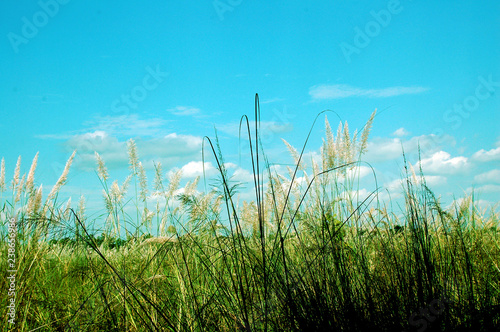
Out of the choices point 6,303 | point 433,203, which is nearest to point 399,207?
point 433,203

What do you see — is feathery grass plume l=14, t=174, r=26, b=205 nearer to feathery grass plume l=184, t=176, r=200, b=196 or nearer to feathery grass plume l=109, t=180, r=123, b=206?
feathery grass plume l=109, t=180, r=123, b=206

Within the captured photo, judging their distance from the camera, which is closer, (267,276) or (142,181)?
(267,276)

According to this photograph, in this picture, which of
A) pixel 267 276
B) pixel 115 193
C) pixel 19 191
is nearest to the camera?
pixel 267 276

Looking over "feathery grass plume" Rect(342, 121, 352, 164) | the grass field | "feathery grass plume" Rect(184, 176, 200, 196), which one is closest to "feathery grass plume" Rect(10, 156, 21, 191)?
the grass field

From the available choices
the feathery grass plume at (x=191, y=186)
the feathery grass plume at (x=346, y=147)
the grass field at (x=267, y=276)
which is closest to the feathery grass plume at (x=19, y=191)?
the grass field at (x=267, y=276)

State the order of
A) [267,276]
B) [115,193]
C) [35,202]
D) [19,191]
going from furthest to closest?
[115,193], [19,191], [35,202], [267,276]

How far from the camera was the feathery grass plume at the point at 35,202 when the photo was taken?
3025mm

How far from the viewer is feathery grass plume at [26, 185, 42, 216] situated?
3.03 metres

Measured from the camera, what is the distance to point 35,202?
122 inches

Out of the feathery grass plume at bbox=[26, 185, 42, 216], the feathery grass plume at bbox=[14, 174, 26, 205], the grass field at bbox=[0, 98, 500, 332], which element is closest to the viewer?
the grass field at bbox=[0, 98, 500, 332]

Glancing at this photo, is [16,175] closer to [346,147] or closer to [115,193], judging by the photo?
[115,193]

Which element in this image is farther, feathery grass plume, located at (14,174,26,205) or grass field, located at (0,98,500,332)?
feathery grass plume, located at (14,174,26,205)

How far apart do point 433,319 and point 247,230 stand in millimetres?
2083

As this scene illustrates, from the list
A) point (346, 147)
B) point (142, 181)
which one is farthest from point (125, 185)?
point (346, 147)
